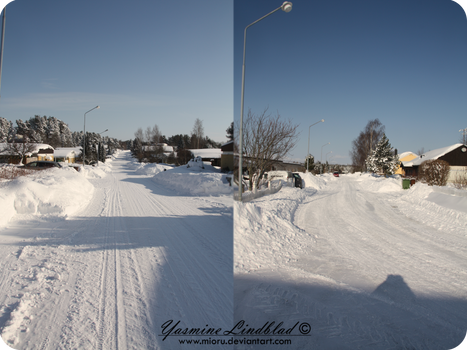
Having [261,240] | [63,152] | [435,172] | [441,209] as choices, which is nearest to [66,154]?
[63,152]

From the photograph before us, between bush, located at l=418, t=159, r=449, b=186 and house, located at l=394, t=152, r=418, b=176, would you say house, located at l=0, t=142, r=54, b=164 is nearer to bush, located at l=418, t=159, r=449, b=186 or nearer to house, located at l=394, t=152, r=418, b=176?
bush, located at l=418, t=159, r=449, b=186

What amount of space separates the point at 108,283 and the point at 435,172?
1598cm

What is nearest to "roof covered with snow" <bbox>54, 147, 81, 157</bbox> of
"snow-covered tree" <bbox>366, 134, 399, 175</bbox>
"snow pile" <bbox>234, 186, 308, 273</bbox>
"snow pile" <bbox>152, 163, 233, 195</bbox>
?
"snow pile" <bbox>152, 163, 233, 195</bbox>

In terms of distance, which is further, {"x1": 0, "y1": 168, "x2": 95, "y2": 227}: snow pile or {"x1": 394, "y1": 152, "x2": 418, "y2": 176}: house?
{"x1": 394, "y1": 152, "x2": 418, "y2": 176}: house

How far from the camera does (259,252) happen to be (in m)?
4.60

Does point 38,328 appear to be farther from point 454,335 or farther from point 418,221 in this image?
point 418,221

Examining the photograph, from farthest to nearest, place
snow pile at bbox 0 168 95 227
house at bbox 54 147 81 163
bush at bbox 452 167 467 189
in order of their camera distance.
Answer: house at bbox 54 147 81 163 < bush at bbox 452 167 467 189 < snow pile at bbox 0 168 95 227

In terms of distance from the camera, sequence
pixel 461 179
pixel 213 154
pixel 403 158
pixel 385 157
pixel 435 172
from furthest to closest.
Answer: pixel 403 158 < pixel 385 157 < pixel 435 172 < pixel 461 179 < pixel 213 154

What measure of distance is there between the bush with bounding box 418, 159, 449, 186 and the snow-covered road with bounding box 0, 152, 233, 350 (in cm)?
1318

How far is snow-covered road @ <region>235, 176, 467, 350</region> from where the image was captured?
2408 millimetres

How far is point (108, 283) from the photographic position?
9.57 ft

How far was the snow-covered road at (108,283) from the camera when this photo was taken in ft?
6.82

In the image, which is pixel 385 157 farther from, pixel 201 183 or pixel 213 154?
pixel 213 154

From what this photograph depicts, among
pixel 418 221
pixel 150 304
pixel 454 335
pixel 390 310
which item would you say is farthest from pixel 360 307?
pixel 418 221
